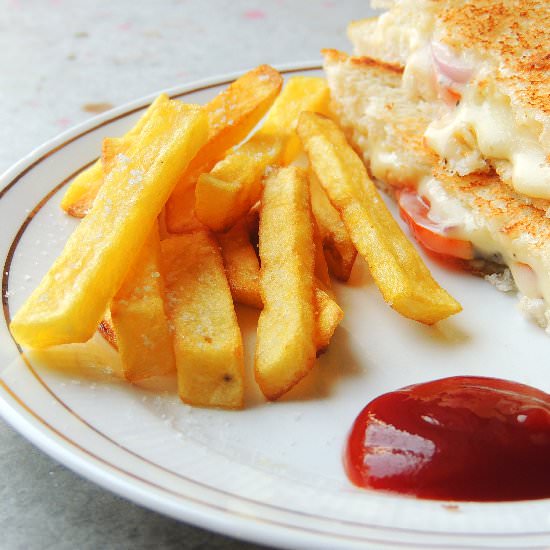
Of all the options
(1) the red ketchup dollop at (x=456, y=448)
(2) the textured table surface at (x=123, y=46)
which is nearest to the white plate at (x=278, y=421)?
(1) the red ketchup dollop at (x=456, y=448)

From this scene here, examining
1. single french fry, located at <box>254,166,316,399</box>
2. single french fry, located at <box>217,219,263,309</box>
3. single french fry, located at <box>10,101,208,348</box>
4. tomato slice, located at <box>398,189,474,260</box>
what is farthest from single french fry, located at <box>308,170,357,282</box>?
single french fry, located at <box>10,101,208,348</box>

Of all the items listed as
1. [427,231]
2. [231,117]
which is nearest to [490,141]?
[427,231]

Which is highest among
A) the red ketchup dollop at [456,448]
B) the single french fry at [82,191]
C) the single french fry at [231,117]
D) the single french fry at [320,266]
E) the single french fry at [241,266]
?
the single french fry at [231,117]

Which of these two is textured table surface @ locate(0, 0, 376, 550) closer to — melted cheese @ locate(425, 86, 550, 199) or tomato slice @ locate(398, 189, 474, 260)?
tomato slice @ locate(398, 189, 474, 260)

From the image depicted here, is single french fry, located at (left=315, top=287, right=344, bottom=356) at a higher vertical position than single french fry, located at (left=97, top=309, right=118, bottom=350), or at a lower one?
lower

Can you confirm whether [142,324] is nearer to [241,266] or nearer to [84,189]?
[241,266]

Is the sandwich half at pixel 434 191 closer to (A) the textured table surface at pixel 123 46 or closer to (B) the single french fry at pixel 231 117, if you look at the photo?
(B) the single french fry at pixel 231 117
